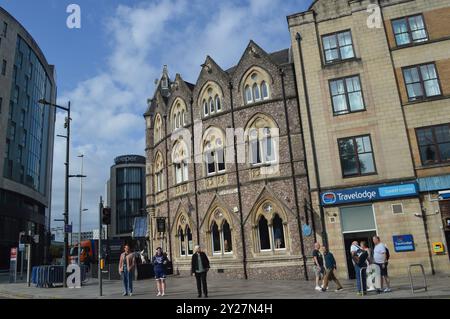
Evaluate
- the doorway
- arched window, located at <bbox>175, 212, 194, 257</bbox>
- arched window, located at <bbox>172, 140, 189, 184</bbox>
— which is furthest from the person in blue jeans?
arched window, located at <bbox>172, 140, 189, 184</bbox>

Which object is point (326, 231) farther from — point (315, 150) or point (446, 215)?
point (446, 215)

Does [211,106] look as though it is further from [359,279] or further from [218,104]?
[359,279]

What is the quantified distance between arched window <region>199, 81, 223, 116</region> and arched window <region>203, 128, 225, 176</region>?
1.46 m

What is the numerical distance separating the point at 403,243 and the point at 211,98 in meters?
14.4

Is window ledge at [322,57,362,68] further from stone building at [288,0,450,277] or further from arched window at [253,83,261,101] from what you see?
arched window at [253,83,261,101]

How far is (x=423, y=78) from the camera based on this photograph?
1978 cm

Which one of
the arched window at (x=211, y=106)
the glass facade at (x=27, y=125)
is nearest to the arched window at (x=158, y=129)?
the arched window at (x=211, y=106)

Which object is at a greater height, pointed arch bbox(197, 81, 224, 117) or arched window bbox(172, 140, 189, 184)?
pointed arch bbox(197, 81, 224, 117)

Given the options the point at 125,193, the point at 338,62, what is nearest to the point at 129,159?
the point at 125,193

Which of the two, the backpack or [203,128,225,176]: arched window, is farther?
[203,128,225,176]: arched window

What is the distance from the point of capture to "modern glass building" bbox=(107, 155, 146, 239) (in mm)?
79812

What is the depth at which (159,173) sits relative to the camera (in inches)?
1180

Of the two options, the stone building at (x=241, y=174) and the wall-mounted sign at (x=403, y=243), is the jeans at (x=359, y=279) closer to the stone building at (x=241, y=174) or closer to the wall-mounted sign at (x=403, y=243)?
the wall-mounted sign at (x=403, y=243)

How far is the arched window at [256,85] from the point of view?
2319 centimetres
